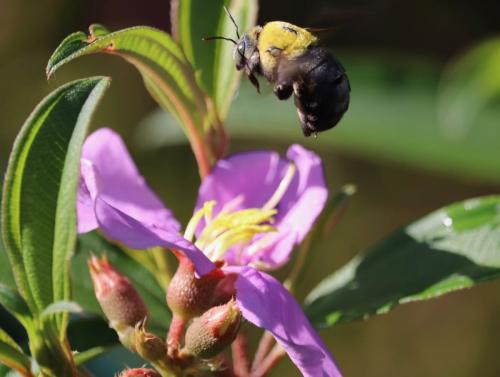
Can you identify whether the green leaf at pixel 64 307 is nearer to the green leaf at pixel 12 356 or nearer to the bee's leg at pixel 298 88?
the green leaf at pixel 12 356

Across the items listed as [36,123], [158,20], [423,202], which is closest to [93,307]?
[36,123]

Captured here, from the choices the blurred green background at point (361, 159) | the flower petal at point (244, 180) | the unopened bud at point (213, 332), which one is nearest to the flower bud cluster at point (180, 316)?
the unopened bud at point (213, 332)

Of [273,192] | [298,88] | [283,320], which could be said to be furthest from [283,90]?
[283,320]

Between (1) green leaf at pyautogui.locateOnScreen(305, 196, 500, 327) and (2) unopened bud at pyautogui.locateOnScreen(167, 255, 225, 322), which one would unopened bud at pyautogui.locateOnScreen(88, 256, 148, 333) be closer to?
(2) unopened bud at pyautogui.locateOnScreen(167, 255, 225, 322)

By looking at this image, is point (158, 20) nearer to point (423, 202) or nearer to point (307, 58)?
point (423, 202)

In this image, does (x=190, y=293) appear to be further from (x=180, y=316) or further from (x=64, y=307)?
(x=64, y=307)

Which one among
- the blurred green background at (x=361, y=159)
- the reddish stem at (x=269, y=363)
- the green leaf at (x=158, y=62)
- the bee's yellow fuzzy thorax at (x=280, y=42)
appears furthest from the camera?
the blurred green background at (x=361, y=159)

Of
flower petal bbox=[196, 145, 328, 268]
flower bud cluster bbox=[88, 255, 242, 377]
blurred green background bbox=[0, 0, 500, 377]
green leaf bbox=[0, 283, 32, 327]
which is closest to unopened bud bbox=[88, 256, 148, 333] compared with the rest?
flower bud cluster bbox=[88, 255, 242, 377]
